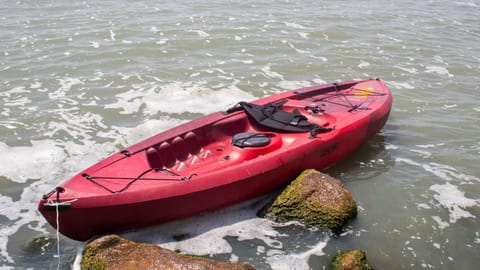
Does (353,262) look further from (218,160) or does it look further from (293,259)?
(218,160)

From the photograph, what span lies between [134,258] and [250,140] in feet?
7.99

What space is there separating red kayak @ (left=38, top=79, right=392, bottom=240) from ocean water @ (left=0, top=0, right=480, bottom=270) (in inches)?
14.8

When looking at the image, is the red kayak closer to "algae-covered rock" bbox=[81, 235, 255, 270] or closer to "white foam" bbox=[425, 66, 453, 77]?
"algae-covered rock" bbox=[81, 235, 255, 270]

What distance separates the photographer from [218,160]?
20.1 ft

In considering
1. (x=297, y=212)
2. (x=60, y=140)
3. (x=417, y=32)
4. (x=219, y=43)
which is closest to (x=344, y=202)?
(x=297, y=212)

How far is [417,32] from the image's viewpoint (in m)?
14.0

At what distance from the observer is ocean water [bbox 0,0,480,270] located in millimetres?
5227

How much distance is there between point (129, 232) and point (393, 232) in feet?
10.4

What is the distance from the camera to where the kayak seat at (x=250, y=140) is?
20.0 ft

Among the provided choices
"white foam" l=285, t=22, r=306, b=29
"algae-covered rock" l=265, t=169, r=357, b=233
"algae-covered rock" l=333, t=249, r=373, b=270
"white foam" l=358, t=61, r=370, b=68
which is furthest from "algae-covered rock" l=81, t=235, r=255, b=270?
"white foam" l=285, t=22, r=306, b=29

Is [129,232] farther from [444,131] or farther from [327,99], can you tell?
[444,131]

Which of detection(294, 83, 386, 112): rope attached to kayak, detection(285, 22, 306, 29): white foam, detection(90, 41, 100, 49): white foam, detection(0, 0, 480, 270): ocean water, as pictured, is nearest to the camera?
detection(0, 0, 480, 270): ocean water

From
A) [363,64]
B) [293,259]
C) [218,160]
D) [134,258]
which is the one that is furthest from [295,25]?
[134,258]

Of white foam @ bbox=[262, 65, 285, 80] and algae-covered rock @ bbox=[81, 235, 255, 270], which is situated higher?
algae-covered rock @ bbox=[81, 235, 255, 270]
